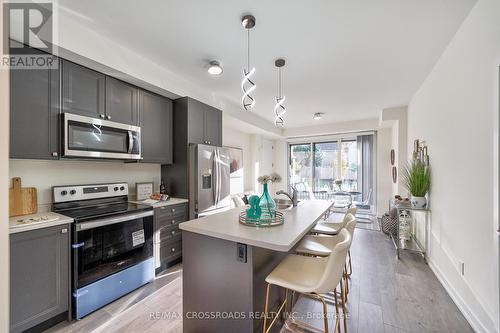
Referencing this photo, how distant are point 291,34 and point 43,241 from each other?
9.15 feet

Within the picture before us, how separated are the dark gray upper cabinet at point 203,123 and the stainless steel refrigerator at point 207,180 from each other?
0.22 meters

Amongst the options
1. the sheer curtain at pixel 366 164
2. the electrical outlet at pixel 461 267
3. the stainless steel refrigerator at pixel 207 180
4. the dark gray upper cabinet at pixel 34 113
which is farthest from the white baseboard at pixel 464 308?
the dark gray upper cabinet at pixel 34 113

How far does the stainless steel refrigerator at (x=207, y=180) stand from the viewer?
118 inches

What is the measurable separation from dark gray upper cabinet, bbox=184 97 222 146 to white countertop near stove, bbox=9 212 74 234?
5.44ft

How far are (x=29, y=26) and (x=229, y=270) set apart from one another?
2.48 m

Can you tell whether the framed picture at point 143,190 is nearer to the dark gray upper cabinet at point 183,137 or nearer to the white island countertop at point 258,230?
the dark gray upper cabinet at point 183,137

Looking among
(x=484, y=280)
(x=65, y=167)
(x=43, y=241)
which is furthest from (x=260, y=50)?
(x=484, y=280)

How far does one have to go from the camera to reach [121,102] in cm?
246

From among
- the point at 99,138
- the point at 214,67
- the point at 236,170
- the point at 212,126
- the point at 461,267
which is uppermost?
the point at 214,67

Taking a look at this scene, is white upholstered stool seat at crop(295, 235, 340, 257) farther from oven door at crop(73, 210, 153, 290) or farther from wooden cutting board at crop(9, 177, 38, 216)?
wooden cutting board at crop(9, 177, 38, 216)

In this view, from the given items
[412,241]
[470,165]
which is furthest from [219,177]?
[412,241]

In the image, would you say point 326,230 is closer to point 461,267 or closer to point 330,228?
point 330,228

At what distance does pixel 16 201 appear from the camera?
6.06 ft

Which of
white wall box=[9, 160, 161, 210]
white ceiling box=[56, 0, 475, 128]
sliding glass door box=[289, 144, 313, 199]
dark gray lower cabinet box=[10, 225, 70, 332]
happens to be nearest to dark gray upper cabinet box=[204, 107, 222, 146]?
white ceiling box=[56, 0, 475, 128]
